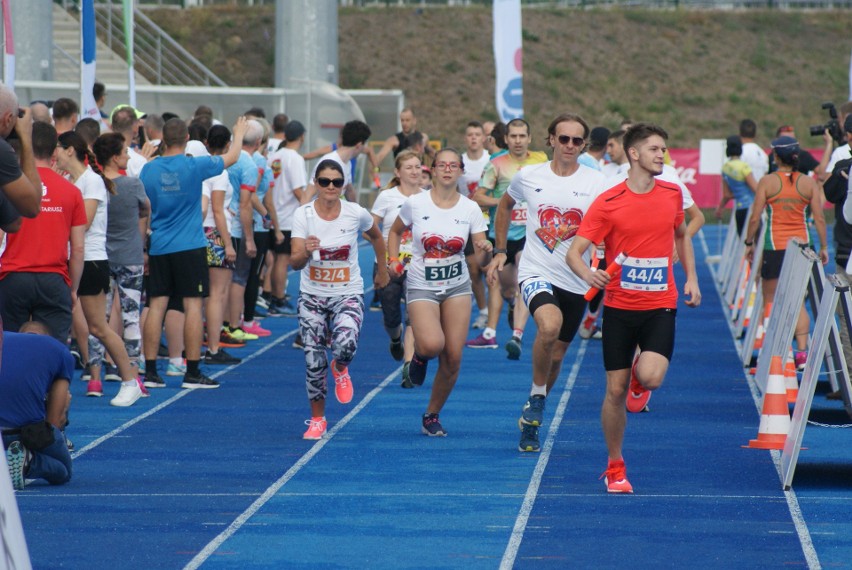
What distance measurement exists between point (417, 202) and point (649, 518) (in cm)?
345

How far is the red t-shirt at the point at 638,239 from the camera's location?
8195 mm

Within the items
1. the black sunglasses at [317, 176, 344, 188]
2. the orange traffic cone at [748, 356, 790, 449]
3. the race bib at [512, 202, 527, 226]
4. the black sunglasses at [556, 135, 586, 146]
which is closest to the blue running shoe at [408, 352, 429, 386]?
the black sunglasses at [317, 176, 344, 188]

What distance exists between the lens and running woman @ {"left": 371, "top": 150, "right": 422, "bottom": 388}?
12.2 m

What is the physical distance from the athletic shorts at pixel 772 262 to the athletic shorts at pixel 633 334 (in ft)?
19.2

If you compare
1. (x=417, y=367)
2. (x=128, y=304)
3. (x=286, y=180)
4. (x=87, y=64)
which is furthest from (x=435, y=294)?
(x=286, y=180)

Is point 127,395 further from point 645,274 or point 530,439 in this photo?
point 645,274

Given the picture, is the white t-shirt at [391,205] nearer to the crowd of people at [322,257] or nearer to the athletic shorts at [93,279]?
the crowd of people at [322,257]

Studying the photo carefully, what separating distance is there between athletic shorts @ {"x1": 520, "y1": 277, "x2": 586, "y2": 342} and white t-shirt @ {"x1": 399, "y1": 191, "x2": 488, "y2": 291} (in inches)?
26.9

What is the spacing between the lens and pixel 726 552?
6.89m

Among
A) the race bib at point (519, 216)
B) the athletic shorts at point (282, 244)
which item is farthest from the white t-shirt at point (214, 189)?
the athletic shorts at point (282, 244)

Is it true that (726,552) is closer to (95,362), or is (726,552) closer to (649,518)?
(649,518)

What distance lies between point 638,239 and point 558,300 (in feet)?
4.73

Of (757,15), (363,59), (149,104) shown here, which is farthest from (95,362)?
(757,15)

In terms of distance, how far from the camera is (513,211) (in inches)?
570
